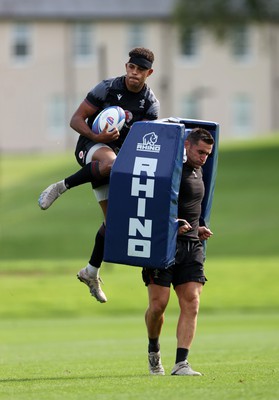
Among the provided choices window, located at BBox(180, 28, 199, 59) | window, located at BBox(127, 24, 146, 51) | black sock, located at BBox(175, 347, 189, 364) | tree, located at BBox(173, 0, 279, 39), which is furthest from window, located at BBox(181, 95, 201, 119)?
black sock, located at BBox(175, 347, 189, 364)

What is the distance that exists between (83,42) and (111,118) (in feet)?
184

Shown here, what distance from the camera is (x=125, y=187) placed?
35.2 feet

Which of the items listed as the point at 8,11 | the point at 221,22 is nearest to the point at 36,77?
the point at 8,11

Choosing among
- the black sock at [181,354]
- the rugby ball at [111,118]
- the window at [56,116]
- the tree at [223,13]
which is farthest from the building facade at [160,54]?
the black sock at [181,354]

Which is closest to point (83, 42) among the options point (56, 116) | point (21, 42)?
point (21, 42)

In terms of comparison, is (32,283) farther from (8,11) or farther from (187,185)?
(8,11)

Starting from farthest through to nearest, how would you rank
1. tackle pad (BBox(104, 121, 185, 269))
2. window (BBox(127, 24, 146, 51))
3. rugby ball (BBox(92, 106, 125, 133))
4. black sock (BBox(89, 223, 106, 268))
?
window (BBox(127, 24, 146, 51)), black sock (BBox(89, 223, 106, 268)), rugby ball (BBox(92, 106, 125, 133)), tackle pad (BBox(104, 121, 185, 269))

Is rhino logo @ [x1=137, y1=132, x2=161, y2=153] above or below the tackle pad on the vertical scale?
above

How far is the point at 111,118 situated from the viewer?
36.6 ft

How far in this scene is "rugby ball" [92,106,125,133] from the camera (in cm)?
1116

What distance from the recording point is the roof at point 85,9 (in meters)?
67.1

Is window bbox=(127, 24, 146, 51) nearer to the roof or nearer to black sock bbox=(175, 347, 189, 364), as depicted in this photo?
the roof

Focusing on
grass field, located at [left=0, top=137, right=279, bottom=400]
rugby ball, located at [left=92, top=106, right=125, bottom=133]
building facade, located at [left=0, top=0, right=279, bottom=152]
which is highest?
building facade, located at [left=0, top=0, right=279, bottom=152]

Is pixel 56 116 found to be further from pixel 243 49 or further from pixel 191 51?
pixel 243 49
